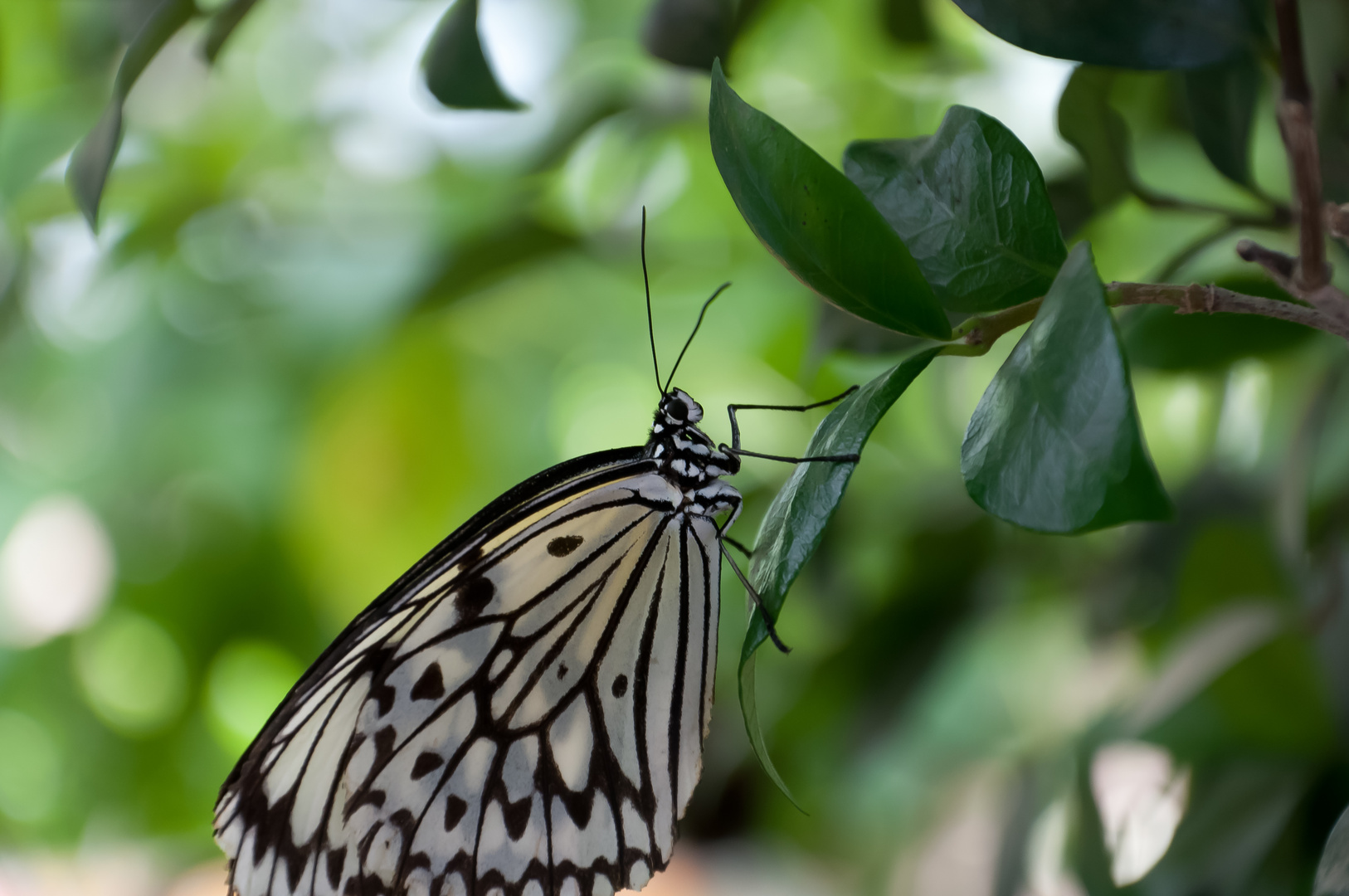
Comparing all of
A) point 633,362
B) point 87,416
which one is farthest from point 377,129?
point 87,416

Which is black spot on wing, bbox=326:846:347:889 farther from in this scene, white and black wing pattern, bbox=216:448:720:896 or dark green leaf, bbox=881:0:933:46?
dark green leaf, bbox=881:0:933:46

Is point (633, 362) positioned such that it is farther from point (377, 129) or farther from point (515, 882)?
point (515, 882)

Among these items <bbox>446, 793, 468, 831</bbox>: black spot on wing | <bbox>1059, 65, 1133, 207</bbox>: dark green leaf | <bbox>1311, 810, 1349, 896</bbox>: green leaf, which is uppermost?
<bbox>1059, 65, 1133, 207</bbox>: dark green leaf

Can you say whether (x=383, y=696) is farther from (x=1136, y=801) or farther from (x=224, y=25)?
(x=1136, y=801)

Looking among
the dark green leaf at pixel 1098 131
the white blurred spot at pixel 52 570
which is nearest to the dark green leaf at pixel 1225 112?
the dark green leaf at pixel 1098 131

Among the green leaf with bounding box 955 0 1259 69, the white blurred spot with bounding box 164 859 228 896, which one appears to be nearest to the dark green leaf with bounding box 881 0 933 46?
the green leaf with bounding box 955 0 1259 69

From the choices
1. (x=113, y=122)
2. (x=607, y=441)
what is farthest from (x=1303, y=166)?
(x=607, y=441)
